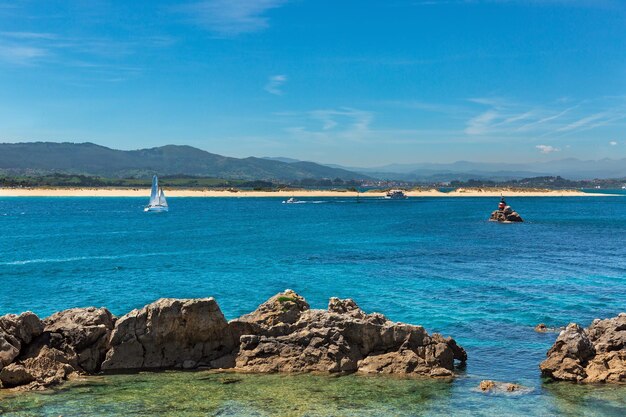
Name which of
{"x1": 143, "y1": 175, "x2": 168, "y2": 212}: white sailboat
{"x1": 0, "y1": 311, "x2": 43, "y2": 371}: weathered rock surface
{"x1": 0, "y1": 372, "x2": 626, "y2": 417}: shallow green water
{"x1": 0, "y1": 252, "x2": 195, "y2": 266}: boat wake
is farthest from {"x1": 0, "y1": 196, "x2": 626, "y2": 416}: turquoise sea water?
{"x1": 143, "y1": 175, "x2": 168, "y2": 212}: white sailboat

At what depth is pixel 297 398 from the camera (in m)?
22.4

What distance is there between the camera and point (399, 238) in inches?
3580

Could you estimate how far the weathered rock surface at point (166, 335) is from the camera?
26156 mm

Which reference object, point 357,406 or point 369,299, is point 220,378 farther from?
point 369,299

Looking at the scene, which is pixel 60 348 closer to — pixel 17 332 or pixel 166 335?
pixel 17 332

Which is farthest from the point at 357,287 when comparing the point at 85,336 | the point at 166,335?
the point at 85,336

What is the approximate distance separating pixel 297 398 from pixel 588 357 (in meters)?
12.4

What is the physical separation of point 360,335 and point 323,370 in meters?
2.20

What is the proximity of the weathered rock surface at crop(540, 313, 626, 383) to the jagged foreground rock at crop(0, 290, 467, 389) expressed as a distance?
13.0 ft

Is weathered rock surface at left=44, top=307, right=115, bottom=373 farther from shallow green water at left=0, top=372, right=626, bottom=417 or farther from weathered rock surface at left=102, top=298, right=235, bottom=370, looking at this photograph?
shallow green water at left=0, top=372, right=626, bottom=417

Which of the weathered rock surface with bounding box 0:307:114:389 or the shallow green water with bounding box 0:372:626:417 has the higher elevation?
the weathered rock surface with bounding box 0:307:114:389

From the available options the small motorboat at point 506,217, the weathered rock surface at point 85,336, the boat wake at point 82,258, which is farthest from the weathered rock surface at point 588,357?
the small motorboat at point 506,217

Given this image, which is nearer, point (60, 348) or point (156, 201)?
point (60, 348)

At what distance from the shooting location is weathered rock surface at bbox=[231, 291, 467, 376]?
2566 centimetres
